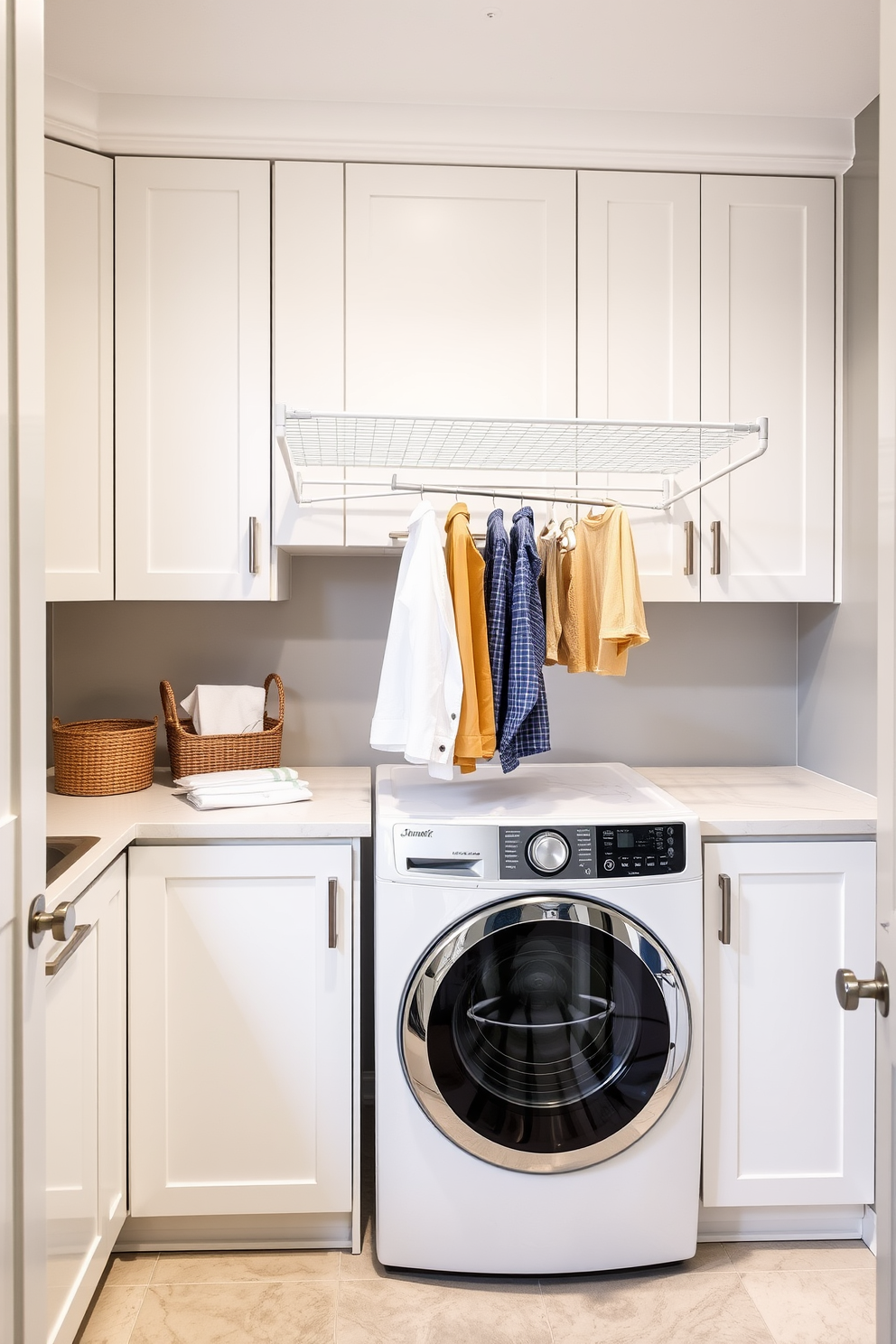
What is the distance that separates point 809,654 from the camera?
249cm

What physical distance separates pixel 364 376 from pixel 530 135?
0.68 m

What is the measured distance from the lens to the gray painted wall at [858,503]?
2105 mm

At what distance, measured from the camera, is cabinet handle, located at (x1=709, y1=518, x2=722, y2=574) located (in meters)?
2.23

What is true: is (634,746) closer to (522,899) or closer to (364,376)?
(522,899)

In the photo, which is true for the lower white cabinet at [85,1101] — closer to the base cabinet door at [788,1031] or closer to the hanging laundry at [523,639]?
the hanging laundry at [523,639]

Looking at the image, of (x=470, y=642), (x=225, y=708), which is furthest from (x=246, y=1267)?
(x=470, y=642)

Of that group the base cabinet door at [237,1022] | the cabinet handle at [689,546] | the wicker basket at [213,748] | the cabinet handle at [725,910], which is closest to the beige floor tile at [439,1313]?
the base cabinet door at [237,1022]

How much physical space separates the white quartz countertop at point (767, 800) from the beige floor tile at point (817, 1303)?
A: 912 millimetres

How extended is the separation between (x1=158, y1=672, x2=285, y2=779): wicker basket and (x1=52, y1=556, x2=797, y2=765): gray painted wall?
221 mm

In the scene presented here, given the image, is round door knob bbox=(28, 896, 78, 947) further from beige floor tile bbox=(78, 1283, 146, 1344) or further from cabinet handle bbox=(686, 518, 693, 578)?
cabinet handle bbox=(686, 518, 693, 578)

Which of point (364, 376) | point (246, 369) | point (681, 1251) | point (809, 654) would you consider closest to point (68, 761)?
point (246, 369)

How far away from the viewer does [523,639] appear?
1861 mm

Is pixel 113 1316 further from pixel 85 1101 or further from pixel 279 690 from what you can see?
pixel 279 690

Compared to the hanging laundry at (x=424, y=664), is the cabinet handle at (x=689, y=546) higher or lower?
higher
